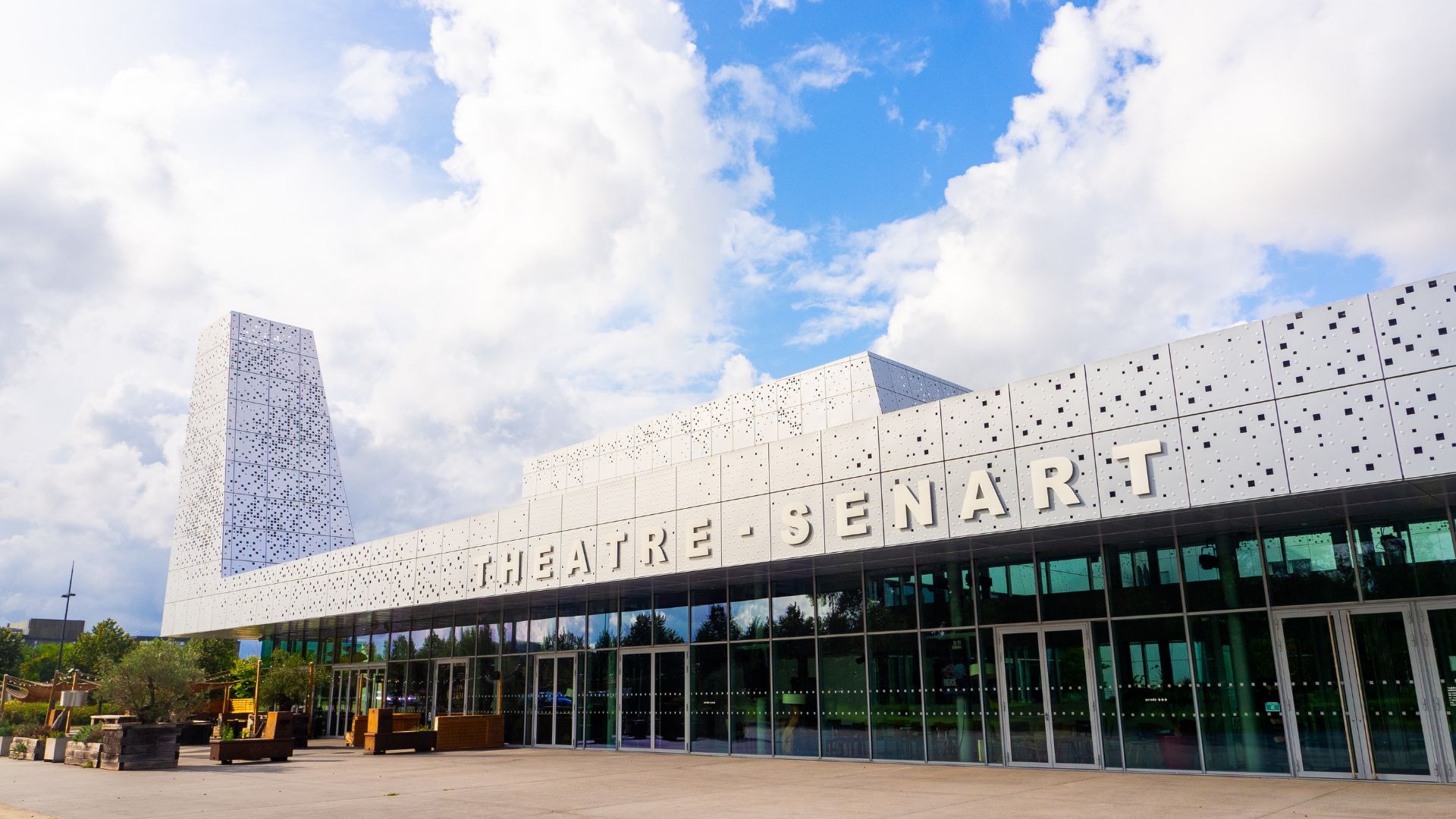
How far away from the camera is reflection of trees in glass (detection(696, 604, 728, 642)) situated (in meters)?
22.8

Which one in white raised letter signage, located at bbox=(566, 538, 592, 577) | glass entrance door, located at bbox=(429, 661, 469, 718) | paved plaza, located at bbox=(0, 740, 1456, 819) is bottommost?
paved plaza, located at bbox=(0, 740, 1456, 819)

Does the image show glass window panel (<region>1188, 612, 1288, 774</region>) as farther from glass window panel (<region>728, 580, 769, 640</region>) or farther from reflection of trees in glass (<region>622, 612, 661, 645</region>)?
reflection of trees in glass (<region>622, 612, 661, 645</region>)

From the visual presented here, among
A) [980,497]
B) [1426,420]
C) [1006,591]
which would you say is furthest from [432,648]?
[1426,420]

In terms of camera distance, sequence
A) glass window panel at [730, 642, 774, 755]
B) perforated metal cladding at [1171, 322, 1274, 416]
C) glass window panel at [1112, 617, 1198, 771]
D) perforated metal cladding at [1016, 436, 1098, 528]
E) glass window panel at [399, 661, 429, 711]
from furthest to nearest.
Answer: glass window panel at [399, 661, 429, 711] < glass window panel at [730, 642, 774, 755] < glass window panel at [1112, 617, 1198, 771] < perforated metal cladding at [1016, 436, 1098, 528] < perforated metal cladding at [1171, 322, 1274, 416]

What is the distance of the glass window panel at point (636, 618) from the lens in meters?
24.5

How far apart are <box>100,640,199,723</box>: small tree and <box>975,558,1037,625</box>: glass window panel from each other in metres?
17.2

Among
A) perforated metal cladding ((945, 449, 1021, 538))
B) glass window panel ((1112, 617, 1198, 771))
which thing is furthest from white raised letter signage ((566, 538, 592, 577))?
glass window panel ((1112, 617, 1198, 771))

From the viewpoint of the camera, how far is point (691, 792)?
46.8ft

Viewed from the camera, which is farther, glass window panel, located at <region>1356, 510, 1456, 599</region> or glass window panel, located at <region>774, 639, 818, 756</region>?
glass window panel, located at <region>774, 639, 818, 756</region>

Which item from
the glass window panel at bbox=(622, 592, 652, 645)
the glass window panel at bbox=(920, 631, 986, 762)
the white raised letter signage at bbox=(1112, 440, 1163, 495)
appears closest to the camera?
the white raised letter signage at bbox=(1112, 440, 1163, 495)

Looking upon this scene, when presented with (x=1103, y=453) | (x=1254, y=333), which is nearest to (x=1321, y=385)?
(x=1254, y=333)

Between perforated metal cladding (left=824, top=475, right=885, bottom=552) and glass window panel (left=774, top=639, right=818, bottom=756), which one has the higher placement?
perforated metal cladding (left=824, top=475, right=885, bottom=552)

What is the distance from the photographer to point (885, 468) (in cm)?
1698

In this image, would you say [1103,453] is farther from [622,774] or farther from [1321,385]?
[622,774]
